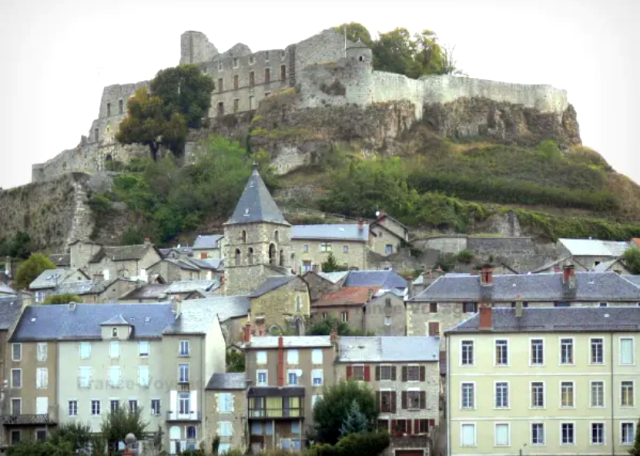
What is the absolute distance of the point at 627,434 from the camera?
63.9 metres

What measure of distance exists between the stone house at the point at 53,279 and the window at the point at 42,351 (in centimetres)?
1858

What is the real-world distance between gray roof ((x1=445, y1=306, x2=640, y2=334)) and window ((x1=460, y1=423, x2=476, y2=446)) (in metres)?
3.38

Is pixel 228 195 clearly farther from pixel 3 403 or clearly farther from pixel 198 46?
pixel 3 403

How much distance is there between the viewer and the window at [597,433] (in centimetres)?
6397

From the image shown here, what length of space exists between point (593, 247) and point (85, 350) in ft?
114

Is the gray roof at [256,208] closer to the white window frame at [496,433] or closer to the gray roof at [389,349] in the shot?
the gray roof at [389,349]

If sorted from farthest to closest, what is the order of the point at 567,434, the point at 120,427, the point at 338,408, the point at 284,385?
the point at 284,385, the point at 120,427, the point at 338,408, the point at 567,434

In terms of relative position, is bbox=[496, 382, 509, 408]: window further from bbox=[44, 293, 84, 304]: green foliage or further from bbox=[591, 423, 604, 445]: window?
bbox=[44, 293, 84, 304]: green foliage

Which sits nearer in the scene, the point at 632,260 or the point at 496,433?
the point at 496,433

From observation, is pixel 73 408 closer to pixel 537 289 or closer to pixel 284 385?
pixel 284 385

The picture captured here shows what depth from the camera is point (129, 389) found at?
71438mm

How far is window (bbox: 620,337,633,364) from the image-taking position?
64.8 meters

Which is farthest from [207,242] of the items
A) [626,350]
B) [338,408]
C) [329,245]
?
[626,350]

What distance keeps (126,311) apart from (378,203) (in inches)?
1281
